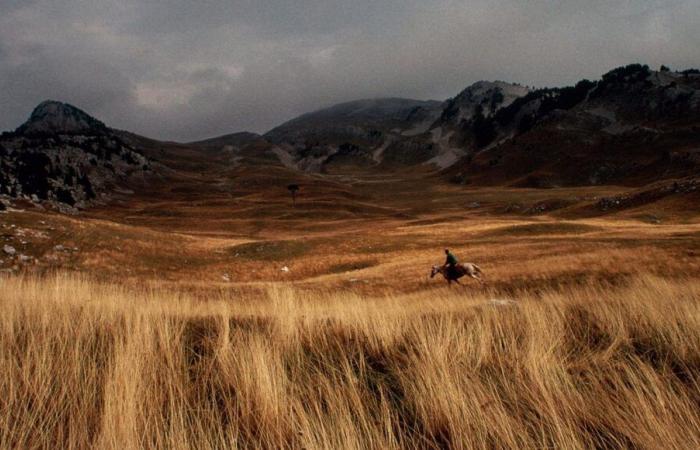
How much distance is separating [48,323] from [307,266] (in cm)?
3203

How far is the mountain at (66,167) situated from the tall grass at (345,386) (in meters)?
114

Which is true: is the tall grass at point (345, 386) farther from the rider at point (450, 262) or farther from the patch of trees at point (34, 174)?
the patch of trees at point (34, 174)

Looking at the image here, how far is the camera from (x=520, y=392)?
9.58ft

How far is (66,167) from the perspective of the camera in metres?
125

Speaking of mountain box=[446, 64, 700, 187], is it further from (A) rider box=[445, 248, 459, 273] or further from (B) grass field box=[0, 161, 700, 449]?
(B) grass field box=[0, 161, 700, 449]

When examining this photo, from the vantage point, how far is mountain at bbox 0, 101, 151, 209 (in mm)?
102812

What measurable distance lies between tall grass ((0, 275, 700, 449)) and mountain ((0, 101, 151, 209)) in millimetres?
114171

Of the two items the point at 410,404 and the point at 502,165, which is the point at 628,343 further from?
the point at 502,165

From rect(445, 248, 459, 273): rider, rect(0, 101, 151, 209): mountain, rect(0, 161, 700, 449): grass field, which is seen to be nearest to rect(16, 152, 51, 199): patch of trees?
rect(0, 101, 151, 209): mountain

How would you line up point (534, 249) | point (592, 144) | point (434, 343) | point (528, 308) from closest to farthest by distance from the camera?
point (434, 343)
point (528, 308)
point (534, 249)
point (592, 144)

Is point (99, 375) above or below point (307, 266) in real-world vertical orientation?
above

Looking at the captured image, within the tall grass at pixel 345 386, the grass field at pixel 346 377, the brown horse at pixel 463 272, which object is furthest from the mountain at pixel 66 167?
the tall grass at pixel 345 386

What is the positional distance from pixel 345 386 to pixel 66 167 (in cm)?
15543

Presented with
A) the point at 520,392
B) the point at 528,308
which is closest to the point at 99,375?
the point at 520,392
